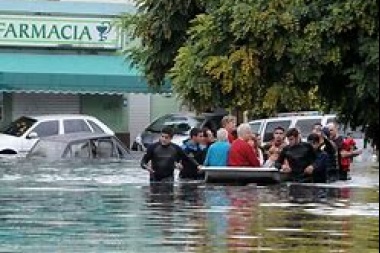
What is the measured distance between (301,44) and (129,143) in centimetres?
3791

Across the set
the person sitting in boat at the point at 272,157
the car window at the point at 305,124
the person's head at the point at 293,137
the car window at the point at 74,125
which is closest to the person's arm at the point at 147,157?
the person's head at the point at 293,137

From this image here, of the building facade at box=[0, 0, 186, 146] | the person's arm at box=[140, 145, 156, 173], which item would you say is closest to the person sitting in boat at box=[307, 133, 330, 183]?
the person's arm at box=[140, 145, 156, 173]

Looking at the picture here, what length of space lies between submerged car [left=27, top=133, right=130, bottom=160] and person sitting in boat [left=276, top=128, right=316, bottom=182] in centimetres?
1013

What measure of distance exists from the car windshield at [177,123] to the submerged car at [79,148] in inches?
304

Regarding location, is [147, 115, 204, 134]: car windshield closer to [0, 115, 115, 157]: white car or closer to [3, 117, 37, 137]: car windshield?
[0, 115, 115, 157]: white car

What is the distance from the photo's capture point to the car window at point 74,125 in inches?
1594

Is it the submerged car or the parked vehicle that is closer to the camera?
the submerged car

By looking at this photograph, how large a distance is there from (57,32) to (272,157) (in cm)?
2227

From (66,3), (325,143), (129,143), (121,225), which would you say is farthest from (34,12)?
(121,225)

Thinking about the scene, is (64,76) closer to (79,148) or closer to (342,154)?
(79,148)

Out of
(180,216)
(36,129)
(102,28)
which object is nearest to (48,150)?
(36,129)

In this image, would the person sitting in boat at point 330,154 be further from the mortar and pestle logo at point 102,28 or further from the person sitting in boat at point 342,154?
the mortar and pestle logo at point 102,28

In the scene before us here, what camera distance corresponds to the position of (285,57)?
1254cm

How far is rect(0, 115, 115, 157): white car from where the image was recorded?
130ft
